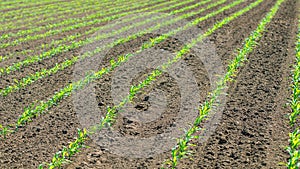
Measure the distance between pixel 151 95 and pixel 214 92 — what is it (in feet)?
4.24

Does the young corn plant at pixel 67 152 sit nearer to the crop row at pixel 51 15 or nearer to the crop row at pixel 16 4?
the crop row at pixel 51 15

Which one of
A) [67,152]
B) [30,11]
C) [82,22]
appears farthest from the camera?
[30,11]

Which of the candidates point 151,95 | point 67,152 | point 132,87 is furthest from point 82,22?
point 67,152

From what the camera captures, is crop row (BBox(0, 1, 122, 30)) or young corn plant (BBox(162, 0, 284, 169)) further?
crop row (BBox(0, 1, 122, 30))

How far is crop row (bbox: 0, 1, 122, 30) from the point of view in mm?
16375

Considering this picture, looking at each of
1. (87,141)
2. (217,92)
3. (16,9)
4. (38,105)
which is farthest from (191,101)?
(16,9)

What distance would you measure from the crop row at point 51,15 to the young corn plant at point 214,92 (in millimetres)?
7209

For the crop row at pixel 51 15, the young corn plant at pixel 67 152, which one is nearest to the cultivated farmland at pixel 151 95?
the young corn plant at pixel 67 152

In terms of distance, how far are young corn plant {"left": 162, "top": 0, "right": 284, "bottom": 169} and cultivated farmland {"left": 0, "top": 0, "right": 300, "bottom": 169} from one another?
0.10ft

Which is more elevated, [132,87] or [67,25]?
[67,25]

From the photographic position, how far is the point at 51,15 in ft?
61.4

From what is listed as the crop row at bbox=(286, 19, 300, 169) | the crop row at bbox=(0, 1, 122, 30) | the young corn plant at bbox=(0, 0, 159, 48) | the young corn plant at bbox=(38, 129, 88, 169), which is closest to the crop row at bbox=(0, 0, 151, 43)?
the young corn plant at bbox=(0, 0, 159, 48)

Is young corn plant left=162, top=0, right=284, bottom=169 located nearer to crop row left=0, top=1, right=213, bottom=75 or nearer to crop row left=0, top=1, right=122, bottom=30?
crop row left=0, top=1, right=213, bottom=75

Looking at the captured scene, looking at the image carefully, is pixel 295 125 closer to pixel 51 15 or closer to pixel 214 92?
pixel 214 92
